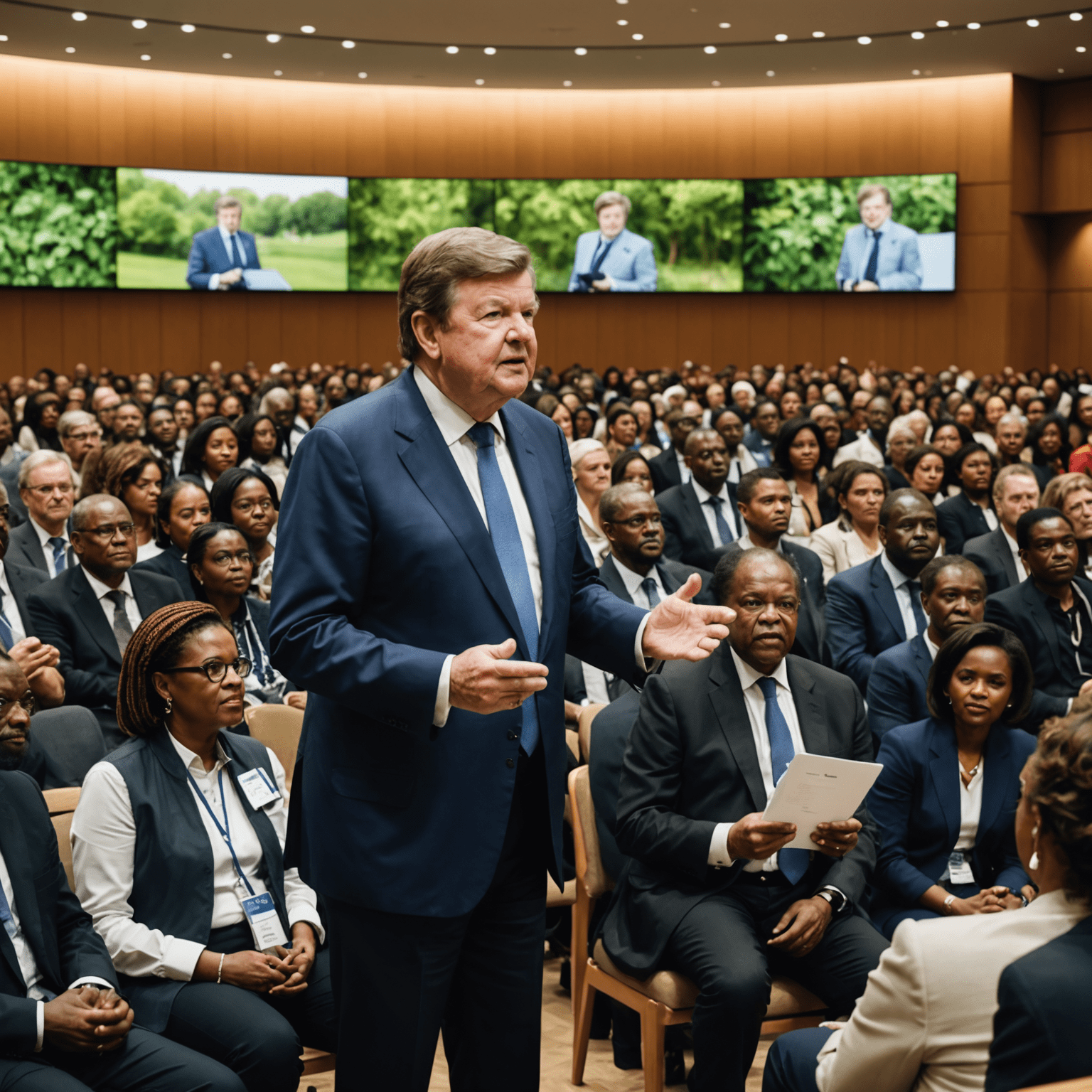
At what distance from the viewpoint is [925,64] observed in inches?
771

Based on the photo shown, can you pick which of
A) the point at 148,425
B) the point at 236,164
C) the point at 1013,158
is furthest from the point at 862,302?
the point at 148,425

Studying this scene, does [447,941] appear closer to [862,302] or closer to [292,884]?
[292,884]

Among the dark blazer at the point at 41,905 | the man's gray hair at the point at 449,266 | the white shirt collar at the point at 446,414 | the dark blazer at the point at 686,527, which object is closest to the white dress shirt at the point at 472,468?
the white shirt collar at the point at 446,414

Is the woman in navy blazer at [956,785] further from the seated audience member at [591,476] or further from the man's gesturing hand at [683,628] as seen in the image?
the seated audience member at [591,476]

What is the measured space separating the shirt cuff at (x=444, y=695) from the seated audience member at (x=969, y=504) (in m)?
5.64

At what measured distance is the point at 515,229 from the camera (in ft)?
72.5

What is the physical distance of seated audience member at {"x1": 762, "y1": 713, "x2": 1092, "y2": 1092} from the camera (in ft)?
5.55

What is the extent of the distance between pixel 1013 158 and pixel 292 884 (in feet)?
68.2

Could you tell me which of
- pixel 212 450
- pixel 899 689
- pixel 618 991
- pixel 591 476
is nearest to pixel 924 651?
pixel 899 689

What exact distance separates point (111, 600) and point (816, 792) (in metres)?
2.88

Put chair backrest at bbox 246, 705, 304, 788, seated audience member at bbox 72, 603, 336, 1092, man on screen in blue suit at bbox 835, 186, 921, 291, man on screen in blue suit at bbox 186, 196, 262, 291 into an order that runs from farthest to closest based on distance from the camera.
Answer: man on screen in blue suit at bbox 186, 196, 262, 291 → man on screen in blue suit at bbox 835, 186, 921, 291 → chair backrest at bbox 246, 705, 304, 788 → seated audience member at bbox 72, 603, 336, 1092

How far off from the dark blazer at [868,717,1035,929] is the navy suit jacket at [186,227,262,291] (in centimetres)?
1952

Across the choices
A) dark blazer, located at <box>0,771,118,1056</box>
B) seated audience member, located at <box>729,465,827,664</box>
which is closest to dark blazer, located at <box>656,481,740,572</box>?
seated audience member, located at <box>729,465,827,664</box>

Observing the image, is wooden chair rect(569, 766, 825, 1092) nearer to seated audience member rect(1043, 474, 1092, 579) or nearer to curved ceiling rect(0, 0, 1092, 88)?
seated audience member rect(1043, 474, 1092, 579)
